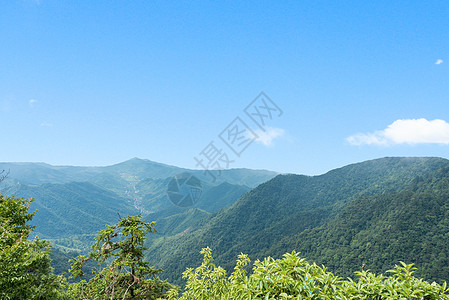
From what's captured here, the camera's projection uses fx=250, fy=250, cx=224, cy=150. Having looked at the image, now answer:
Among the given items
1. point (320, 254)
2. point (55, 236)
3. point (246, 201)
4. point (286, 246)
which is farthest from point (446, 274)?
point (55, 236)

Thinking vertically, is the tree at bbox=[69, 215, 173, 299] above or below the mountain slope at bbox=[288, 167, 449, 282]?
above

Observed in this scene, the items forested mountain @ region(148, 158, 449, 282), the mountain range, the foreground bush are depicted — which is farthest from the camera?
forested mountain @ region(148, 158, 449, 282)

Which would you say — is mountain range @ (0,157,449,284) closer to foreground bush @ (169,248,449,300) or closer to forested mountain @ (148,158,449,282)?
forested mountain @ (148,158,449,282)

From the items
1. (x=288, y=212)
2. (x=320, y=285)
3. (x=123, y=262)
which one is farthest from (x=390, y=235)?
(x=320, y=285)

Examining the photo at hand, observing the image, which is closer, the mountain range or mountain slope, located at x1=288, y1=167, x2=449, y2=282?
mountain slope, located at x1=288, y1=167, x2=449, y2=282

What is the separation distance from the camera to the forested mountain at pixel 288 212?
9012cm

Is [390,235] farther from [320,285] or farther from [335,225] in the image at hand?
[320,285]

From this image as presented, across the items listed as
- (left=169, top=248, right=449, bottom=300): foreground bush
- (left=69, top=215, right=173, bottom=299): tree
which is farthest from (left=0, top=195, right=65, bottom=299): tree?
(left=169, top=248, right=449, bottom=300): foreground bush

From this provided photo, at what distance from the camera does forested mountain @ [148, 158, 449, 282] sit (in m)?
90.1

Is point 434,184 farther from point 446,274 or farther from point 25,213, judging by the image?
point 25,213

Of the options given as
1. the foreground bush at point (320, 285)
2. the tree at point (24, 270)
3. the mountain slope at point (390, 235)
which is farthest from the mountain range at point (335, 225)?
the tree at point (24, 270)

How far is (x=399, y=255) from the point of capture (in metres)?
57.7

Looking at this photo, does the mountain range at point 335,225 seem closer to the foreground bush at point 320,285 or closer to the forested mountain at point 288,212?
the forested mountain at point 288,212

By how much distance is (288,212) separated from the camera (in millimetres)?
123375
